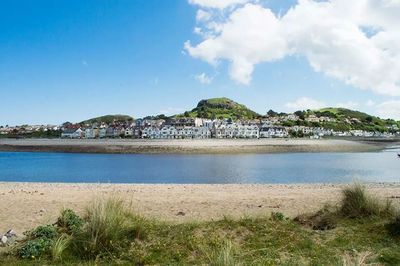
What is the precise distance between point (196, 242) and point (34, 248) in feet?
9.83

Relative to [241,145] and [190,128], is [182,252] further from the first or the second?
[190,128]

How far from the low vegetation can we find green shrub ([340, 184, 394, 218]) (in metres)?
0.49

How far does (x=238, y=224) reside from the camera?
9422 mm

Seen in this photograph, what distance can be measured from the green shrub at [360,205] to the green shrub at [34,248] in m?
7.04

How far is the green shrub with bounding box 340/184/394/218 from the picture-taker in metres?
10.5

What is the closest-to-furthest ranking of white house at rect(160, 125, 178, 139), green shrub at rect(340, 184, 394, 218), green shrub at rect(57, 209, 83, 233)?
green shrub at rect(57, 209, 83, 233), green shrub at rect(340, 184, 394, 218), white house at rect(160, 125, 178, 139)

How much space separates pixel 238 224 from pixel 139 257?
8.71ft

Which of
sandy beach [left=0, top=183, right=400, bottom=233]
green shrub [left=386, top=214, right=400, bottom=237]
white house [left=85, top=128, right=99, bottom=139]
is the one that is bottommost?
sandy beach [left=0, top=183, right=400, bottom=233]

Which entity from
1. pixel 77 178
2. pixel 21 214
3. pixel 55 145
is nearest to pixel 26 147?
pixel 55 145

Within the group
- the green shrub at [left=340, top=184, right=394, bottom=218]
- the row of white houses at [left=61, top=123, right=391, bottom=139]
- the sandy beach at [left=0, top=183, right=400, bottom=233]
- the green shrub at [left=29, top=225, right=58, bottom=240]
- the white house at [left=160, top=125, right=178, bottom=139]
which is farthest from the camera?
the white house at [left=160, top=125, right=178, bottom=139]

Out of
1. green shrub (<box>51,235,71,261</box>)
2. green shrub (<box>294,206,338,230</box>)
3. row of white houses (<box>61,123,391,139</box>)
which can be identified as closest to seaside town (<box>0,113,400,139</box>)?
row of white houses (<box>61,123,391,139</box>)

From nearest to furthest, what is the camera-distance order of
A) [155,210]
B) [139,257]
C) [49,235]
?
[139,257] < [49,235] < [155,210]

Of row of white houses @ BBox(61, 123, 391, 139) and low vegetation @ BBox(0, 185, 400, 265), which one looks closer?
low vegetation @ BBox(0, 185, 400, 265)

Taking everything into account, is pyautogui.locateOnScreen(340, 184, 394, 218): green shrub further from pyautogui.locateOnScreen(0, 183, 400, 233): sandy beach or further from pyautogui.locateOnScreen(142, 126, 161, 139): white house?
pyautogui.locateOnScreen(142, 126, 161, 139): white house
